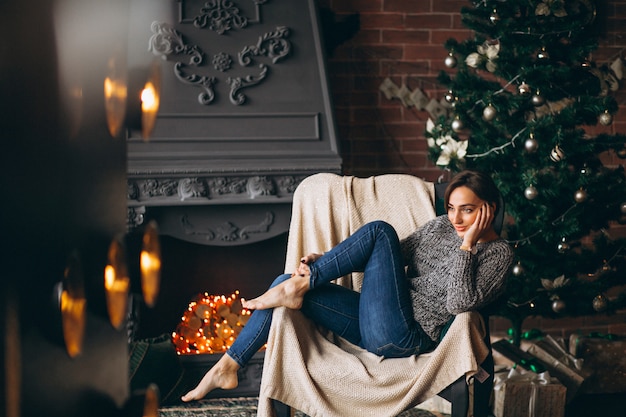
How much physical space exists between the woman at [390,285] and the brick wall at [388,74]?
1.26 m

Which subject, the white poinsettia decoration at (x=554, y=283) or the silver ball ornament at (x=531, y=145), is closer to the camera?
the silver ball ornament at (x=531, y=145)

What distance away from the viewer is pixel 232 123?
129 inches

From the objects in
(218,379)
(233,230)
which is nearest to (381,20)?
(233,230)

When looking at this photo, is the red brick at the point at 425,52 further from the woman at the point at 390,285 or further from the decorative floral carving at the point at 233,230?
the woman at the point at 390,285

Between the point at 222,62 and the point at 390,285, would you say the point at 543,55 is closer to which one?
the point at 390,285

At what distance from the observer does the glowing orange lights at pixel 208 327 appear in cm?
344

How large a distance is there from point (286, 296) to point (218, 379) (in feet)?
1.23

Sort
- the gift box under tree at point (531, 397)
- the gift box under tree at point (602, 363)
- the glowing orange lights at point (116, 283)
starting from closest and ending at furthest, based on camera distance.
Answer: the glowing orange lights at point (116, 283) < the gift box under tree at point (531, 397) < the gift box under tree at point (602, 363)

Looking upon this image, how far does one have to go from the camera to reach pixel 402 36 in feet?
12.5

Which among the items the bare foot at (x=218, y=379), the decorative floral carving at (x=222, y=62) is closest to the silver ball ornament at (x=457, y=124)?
the decorative floral carving at (x=222, y=62)

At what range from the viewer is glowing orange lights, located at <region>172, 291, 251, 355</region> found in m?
3.44

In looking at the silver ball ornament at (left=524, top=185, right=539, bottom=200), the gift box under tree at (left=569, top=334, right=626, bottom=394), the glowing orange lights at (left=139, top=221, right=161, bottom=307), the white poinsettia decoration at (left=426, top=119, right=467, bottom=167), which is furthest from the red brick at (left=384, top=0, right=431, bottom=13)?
the glowing orange lights at (left=139, top=221, right=161, bottom=307)

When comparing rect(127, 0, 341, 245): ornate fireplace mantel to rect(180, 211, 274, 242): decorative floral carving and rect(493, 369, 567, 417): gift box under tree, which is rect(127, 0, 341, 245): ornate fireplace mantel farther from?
rect(493, 369, 567, 417): gift box under tree

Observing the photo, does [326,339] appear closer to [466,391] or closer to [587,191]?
[466,391]
